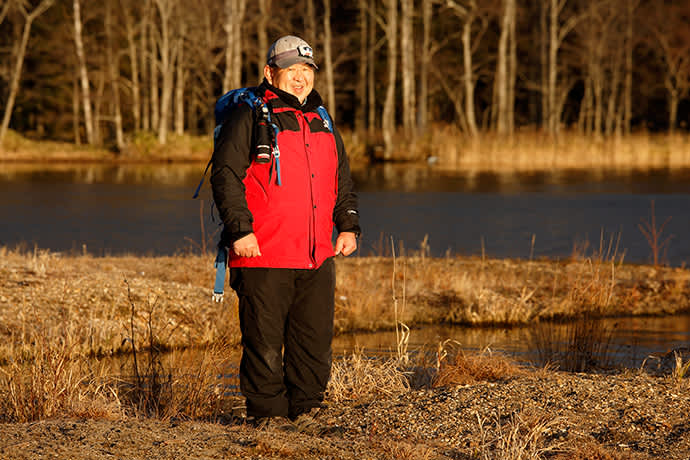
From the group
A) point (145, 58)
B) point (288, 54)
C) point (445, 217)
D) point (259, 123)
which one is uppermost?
point (145, 58)

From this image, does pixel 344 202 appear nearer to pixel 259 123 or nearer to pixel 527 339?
pixel 259 123

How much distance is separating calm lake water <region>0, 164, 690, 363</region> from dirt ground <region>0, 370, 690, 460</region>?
2804mm

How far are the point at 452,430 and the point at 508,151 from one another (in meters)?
31.5

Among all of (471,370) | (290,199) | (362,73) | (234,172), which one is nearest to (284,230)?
(290,199)

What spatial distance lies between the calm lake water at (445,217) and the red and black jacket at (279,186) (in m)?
4.10

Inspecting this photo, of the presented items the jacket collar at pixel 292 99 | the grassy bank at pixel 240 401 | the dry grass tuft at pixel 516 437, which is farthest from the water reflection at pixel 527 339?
the jacket collar at pixel 292 99

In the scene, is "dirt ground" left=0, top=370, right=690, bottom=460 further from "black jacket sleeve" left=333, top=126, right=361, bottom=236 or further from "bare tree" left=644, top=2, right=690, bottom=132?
"bare tree" left=644, top=2, right=690, bottom=132

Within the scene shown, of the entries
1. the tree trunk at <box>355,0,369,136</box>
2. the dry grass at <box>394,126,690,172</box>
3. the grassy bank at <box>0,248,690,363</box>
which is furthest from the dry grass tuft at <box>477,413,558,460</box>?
the tree trunk at <box>355,0,369,136</box>

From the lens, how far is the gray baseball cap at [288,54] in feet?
17.2

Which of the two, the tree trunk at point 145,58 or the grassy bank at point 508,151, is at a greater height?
the tree trunk at point 145,58

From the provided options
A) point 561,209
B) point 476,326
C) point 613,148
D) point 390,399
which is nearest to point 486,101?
point 613,148

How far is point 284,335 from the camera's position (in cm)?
554

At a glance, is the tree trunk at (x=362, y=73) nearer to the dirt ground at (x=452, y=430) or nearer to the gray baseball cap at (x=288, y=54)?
the dirt ground at (x=452, y=430)

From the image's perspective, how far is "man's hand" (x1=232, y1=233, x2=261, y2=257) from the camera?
5027 millimetres
